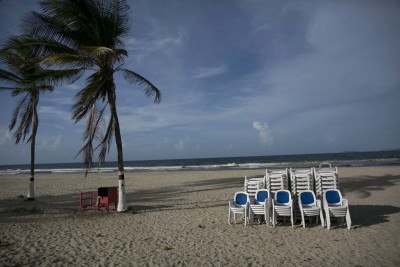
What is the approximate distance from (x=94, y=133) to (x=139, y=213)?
2.92 m

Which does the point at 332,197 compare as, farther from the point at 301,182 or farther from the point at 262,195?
the point at 262,195

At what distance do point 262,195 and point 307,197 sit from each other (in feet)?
3.70

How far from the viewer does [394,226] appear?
6645mm

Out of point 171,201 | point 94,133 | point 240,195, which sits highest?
point 94,133

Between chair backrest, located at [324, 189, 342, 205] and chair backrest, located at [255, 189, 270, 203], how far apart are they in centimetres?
145

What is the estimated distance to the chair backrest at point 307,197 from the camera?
285 inches

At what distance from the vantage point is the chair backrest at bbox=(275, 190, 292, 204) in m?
7.31

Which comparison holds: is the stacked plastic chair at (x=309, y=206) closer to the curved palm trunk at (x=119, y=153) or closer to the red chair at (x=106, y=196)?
the curved palm trunk at (x=119, y=153)

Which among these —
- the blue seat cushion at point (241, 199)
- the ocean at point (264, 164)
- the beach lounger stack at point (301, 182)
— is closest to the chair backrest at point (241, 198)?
the blue seat cushion at point (241, 199)

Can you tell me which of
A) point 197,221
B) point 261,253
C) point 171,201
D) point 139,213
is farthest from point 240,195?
point 171,201

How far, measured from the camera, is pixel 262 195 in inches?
299

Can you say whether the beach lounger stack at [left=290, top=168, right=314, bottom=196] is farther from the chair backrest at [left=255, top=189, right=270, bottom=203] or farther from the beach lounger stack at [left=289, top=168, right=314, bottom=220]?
the chair backrest at [left=255, top=189, right=270, bottom=203]

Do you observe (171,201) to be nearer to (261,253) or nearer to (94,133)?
(94,133)

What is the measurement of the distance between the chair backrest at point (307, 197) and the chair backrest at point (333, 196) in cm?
33
